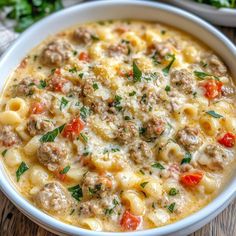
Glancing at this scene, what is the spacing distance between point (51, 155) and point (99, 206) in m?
0.66

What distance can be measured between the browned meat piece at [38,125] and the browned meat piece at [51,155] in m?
0.23

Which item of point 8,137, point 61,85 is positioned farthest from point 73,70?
point 8,137

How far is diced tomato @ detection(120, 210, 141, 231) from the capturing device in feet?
14.4

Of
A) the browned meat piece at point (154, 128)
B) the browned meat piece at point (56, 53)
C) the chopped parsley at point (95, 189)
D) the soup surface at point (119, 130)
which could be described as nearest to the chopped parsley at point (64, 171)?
the soup surface at point (119, 130)

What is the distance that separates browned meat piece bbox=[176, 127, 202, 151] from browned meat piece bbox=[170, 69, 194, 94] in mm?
510

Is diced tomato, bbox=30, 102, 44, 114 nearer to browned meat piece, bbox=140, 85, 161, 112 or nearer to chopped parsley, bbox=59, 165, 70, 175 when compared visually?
chopped parsley, bbox=59, 165, 70, 175

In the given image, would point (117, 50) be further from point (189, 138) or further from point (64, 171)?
point (64, 171)

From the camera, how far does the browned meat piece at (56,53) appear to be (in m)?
5.52

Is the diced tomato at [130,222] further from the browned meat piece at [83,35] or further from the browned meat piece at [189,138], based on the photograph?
the browned meat piece at [83,35]

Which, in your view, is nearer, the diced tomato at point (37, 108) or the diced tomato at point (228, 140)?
the diced tomato at point (228, 140)

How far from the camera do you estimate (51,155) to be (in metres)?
4.71

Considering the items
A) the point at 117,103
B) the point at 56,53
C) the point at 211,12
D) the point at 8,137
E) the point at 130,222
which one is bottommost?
the point at 130,222

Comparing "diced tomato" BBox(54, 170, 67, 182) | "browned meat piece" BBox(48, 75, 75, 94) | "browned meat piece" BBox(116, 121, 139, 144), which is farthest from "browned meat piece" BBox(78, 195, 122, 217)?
"browned meat piece" BBox(48, 75, 75, 94)

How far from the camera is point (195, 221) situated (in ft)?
14.0
